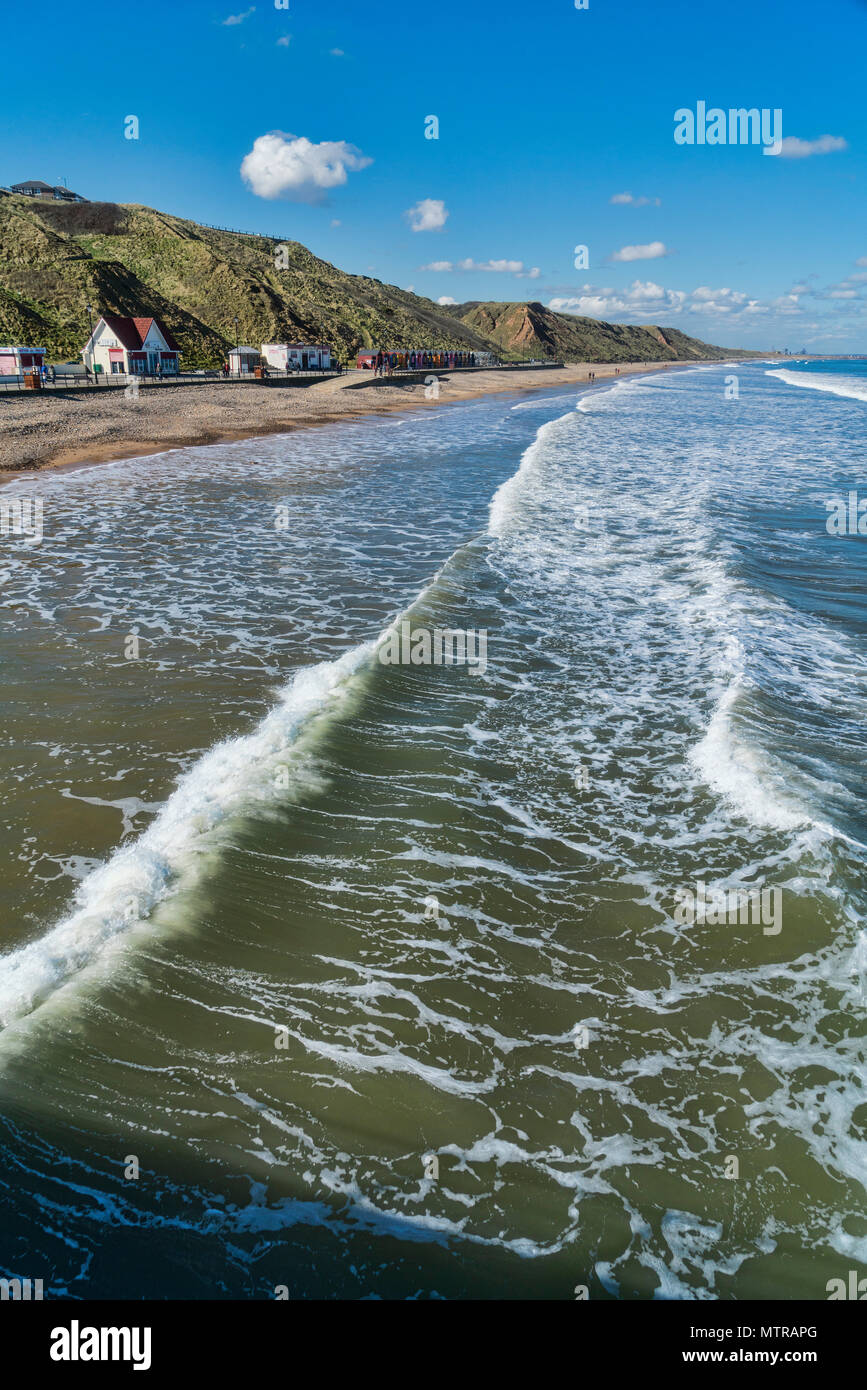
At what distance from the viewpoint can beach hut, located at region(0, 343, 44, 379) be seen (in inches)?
2160

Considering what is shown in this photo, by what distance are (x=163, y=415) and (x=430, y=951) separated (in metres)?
46.6

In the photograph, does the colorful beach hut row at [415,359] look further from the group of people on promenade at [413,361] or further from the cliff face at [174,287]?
the cliff face at [174,287]

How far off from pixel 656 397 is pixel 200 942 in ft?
296

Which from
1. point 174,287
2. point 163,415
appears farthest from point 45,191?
point 163,415

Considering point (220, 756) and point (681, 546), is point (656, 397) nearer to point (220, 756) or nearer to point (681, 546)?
point (681, 546)

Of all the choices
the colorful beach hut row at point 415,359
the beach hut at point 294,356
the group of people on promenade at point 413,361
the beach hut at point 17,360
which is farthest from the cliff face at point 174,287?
the beach hut at point 17,360

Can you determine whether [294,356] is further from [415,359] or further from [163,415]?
[163,415]

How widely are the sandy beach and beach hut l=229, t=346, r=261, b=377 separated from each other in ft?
24.2

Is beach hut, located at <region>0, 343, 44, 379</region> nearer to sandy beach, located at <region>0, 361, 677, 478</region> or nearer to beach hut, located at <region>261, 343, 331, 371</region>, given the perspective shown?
sandy beach, located at <region>0, 361, 677, 478</region>

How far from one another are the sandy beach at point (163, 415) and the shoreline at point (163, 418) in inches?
1.7

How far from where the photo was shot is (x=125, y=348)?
64.8 meters

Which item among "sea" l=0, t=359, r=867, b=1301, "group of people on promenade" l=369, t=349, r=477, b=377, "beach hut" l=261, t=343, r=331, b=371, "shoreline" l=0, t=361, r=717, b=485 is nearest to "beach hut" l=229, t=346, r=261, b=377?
"beach hut" l=261, t=343, r=331, b=371

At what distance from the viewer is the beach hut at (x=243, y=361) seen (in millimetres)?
73688
